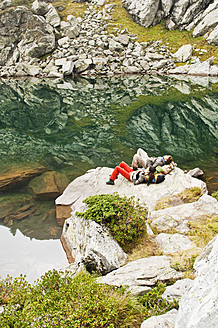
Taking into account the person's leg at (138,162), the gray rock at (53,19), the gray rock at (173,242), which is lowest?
the gray rock at (53,19)

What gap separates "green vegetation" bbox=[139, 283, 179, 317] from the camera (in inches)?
206

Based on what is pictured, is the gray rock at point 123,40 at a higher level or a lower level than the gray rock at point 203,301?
lower

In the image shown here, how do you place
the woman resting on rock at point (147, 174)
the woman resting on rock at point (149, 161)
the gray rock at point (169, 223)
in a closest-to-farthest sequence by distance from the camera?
1. the gray rock at point (169, 223)
2. the woman resting on rock at point (147, 174)
3. the woman resting on rock at point (149, 161)

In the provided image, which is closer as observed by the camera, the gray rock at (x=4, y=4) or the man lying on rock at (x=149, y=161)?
the man lying on rock at (x=149, y=161)

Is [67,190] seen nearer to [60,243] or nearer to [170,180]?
[60,243]

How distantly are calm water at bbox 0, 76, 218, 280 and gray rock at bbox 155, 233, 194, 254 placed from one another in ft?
14.0

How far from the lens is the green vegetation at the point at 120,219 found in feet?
28.3

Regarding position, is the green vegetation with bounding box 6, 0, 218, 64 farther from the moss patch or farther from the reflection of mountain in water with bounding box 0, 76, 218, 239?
the moss patch

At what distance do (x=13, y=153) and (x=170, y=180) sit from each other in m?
15.0

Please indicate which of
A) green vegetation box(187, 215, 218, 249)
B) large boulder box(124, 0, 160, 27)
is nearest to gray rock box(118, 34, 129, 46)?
large boulder box(124, 0, 160, 27)

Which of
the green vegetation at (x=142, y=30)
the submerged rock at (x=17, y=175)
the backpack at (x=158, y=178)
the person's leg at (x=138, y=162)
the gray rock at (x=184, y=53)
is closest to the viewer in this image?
the backpack at (x=158, y=178)

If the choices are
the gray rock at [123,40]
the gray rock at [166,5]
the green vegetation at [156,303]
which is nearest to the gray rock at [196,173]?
the green vegetation at [156,303]

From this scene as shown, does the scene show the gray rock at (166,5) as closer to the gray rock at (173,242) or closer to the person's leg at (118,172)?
the person's leg at (118,172)

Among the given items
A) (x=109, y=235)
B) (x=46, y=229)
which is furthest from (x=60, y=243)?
(x=109, y=235)
